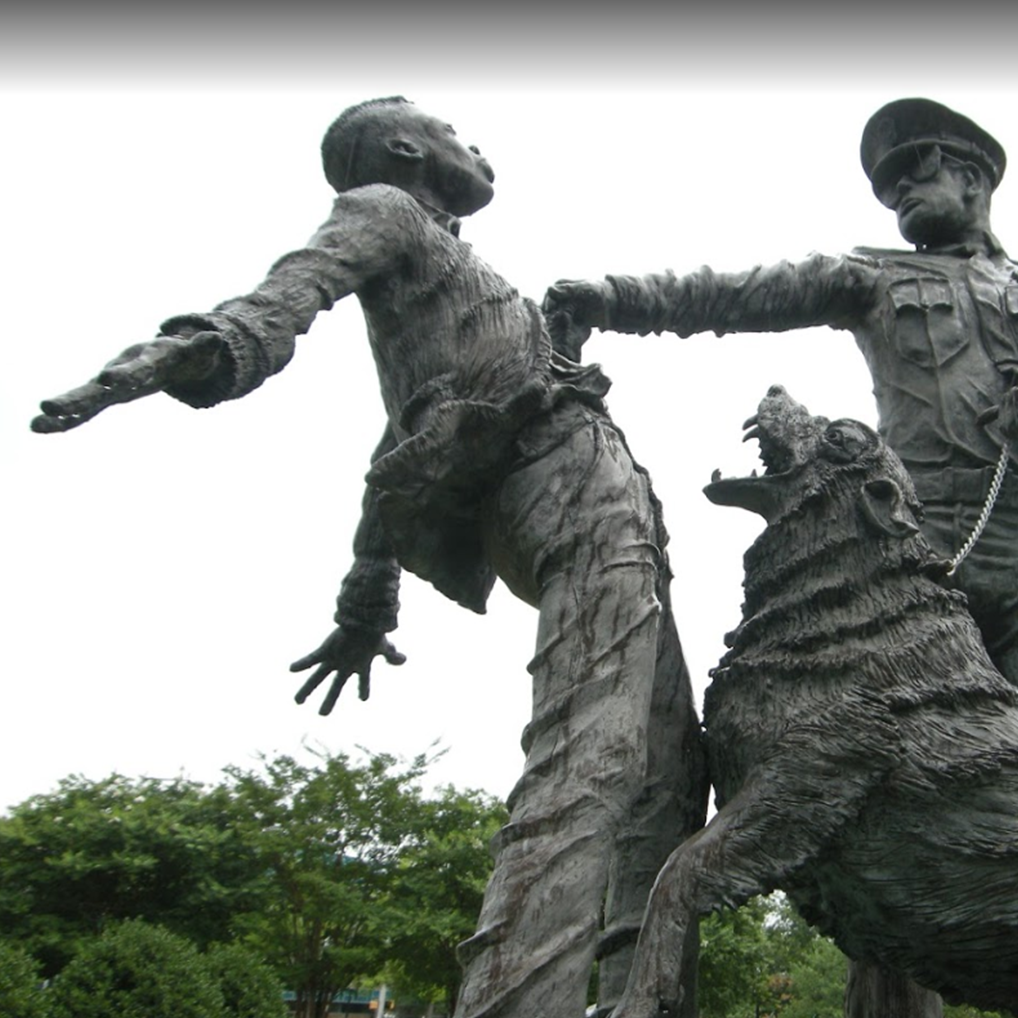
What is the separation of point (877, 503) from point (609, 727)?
0.94 metres

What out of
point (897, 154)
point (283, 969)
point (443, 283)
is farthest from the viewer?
point (283, 969)

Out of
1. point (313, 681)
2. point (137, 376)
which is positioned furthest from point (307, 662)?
point (137, 376)

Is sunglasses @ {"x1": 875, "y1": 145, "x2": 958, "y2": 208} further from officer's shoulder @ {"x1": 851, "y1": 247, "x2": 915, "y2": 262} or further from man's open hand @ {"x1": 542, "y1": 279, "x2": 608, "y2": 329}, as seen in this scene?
man's open hand @ {"x1": 542, "y1": 279, "x2": 608, "y2": 329}

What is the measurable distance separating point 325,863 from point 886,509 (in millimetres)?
17206

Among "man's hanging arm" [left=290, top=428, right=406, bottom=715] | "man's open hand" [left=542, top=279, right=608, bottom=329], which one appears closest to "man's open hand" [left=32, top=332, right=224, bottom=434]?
"man's hanging arm" [left=290, top=428, right=406, bottom=715]

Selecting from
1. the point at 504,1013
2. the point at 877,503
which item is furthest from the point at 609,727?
the point at 877,503

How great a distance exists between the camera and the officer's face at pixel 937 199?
13.4 ft

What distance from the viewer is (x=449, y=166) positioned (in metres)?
3.38

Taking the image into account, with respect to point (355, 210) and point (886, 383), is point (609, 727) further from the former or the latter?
point (886, 383)

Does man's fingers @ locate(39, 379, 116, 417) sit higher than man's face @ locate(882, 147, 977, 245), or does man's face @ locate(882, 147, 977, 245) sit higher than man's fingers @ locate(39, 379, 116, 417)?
man's face @ locate(882, 147, 977, 245)

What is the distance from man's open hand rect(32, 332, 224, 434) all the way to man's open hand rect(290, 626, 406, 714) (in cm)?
144

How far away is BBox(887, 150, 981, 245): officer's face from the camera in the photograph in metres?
4.10

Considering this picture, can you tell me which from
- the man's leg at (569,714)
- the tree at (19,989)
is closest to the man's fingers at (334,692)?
the man's leg at (569,714)

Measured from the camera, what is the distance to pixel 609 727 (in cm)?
247
